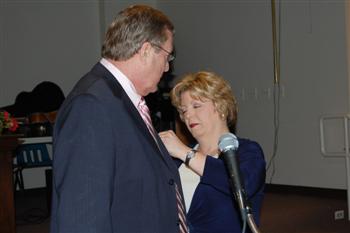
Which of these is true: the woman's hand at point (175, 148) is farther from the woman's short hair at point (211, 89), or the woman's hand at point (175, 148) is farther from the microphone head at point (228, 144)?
the microphone head at point (228, 144)

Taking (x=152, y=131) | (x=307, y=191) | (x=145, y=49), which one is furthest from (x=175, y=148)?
(x=307, y=191)

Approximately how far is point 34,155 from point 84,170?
5382 mm

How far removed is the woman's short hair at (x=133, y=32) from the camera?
1.58 m

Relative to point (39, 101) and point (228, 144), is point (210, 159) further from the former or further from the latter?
point (39, 101)

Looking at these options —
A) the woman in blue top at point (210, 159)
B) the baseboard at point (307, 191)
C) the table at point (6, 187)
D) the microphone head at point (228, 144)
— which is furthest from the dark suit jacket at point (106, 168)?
the baseboard at point (307, 191)

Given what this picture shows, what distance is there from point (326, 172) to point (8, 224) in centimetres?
387

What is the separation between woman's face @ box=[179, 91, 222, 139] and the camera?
226 centimetres

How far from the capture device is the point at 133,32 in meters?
1.57

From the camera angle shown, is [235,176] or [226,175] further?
[226,175]

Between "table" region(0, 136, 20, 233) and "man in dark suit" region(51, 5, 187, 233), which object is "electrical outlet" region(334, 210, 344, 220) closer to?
"table" region(0, 136, 20, 233)

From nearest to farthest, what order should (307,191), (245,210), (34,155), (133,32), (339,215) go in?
(245,210), (133,32), (339,215), (34,155), (307,191)

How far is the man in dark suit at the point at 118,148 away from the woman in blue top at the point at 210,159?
0.36m

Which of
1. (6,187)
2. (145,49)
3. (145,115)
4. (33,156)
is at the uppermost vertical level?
(145,49)

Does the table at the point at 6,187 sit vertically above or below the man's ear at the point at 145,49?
below
